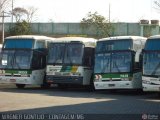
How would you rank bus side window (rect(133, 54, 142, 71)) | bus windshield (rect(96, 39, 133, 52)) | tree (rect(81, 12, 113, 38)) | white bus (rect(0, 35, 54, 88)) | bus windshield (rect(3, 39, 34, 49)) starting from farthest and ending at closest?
tree (rect(81, 12, 113, 38)) → bus windshield (rect(3, 39, 34, 49)) → white bus (rect(0, 35, 54, 88)) → bus windshield (rect(96, 39, 133, 52)) → bus side window (rect(133, 54, 142, 71))

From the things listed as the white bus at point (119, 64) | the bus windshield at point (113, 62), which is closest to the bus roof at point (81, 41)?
the white bus at point (119, 64)

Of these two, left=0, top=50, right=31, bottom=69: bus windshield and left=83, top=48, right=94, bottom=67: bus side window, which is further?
left=0, top=50, right=31, bottom=69: bus windshield

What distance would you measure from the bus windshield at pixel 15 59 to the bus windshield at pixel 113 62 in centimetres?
426

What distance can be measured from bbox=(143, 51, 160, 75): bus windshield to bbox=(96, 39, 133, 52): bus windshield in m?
1.66

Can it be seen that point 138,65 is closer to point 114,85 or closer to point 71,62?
point 114,85

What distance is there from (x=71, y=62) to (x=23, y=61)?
2.82 metres

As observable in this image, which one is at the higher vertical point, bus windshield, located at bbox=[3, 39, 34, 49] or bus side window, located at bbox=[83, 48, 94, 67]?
bus windshield, located at bbox=[3, 39, 34, 49]

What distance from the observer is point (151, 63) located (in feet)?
74.4

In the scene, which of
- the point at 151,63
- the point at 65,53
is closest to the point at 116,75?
the point at 151,63

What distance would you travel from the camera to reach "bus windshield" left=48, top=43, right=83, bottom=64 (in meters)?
26.3

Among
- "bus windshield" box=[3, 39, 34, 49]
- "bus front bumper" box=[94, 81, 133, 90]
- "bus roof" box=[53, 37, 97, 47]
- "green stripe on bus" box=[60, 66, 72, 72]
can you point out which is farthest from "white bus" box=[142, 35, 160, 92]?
"bus windshield" box=[3, 39, 34, 49]

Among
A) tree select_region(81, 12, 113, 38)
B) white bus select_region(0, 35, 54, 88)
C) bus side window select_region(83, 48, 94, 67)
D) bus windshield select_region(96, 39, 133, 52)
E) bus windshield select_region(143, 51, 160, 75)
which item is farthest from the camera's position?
tree select_region(81, 12, 113, 38)

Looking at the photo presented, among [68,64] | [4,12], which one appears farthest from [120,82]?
[4,12]

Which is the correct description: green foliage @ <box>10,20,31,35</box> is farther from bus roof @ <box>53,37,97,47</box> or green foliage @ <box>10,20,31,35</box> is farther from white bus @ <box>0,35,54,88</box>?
bus roof @ <box>53,37,97,47</box>
